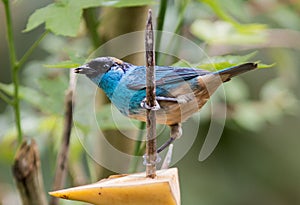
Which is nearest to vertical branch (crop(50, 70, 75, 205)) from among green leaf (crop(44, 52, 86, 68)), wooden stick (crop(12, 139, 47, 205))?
wooden stick (crop(12, 139, 47, 205))

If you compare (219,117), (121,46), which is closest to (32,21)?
(121,46)

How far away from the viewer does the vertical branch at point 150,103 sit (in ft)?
1.78

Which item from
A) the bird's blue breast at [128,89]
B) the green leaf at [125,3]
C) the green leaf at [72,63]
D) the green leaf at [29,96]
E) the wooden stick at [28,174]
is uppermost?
the green leaf at [125,3]

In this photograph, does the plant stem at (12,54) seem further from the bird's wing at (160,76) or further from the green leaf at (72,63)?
the bird's wing at (160,76)

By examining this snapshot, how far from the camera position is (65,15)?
0.86 metres

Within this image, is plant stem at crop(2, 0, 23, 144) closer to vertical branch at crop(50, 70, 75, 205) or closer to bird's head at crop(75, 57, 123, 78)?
vertical branch at crop(50, 70, 75, 205)

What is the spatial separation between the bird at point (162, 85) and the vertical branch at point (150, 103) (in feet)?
0.10

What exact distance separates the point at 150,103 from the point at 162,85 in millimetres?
99

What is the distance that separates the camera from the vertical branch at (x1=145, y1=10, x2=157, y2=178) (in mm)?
542

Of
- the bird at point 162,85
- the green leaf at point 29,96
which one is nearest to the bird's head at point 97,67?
the bird at point 162,85

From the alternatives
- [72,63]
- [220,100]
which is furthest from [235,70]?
[220,100]

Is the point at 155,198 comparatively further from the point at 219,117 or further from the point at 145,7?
the point at 219,117

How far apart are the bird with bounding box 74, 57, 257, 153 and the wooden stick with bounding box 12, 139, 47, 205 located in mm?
252

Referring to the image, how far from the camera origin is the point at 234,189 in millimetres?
2879
